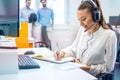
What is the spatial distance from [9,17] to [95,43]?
75 cm

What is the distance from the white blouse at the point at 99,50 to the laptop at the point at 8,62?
568 millimetres

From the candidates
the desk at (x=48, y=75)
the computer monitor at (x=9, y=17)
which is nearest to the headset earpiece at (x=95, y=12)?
the desk at (x=48, y=75)

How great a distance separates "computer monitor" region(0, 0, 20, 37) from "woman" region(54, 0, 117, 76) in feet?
1.59

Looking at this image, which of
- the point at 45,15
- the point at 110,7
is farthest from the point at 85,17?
the point at 110,7

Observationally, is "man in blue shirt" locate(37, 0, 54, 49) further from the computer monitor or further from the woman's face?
the computer monitor

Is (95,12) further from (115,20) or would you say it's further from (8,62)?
(115,20)

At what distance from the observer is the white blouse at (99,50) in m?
1.58

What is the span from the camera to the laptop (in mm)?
1147

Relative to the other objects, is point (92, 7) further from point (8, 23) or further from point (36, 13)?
point (36, 13)

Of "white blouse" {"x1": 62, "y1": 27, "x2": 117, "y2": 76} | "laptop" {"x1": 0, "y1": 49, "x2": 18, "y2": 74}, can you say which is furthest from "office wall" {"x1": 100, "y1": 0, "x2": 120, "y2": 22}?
"laptop" {"x1": 0, "y1": 49, "x2": 18, "y2": 74}

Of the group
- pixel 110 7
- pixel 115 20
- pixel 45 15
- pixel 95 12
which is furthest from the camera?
pixel 110 7

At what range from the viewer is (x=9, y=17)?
117 cm

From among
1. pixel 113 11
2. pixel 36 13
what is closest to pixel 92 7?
pixel 36 13

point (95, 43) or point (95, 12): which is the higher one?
point (95, 12)
